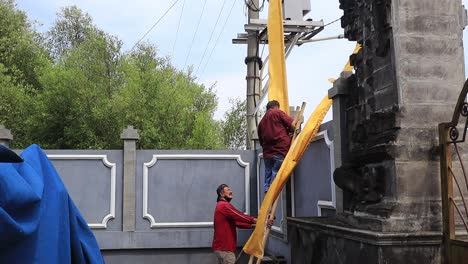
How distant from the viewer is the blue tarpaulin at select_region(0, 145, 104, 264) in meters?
2.25

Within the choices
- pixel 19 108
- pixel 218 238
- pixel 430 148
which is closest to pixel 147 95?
pixel 19 108

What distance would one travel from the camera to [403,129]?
11.7 feet

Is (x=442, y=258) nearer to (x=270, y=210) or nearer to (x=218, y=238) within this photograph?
(x=270, y=210)

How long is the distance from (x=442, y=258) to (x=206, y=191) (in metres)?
6.77

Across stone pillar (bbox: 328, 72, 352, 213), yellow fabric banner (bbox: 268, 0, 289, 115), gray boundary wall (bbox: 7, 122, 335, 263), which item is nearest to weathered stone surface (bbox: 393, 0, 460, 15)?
stone pillar (bbox: 328, 72, 352, 213)

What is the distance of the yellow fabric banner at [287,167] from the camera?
600 cm

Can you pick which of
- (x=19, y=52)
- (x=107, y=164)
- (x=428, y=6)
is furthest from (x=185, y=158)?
(x=19, y=52)

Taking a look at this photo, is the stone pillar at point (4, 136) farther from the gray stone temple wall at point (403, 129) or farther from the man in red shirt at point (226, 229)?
the gray stone temple wall at point (403, 129)

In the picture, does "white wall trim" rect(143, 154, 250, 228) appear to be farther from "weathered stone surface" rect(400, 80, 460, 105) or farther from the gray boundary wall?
"weathered stone surface" rect(400, 80, 460, 105)

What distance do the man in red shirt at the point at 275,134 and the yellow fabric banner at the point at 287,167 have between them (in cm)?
56

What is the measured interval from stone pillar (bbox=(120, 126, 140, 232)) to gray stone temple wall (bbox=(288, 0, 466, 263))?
5.98m

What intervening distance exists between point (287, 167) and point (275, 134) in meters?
0.82

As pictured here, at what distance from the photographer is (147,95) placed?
56.4 ft

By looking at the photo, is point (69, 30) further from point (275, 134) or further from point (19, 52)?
point (275, 134)
